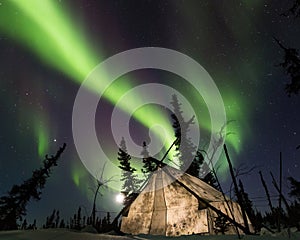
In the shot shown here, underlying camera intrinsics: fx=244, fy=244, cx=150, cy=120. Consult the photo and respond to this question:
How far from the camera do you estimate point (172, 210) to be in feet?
43.0

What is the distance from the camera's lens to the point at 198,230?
474 inches

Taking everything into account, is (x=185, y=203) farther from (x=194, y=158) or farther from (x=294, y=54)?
(x=194, y=158)

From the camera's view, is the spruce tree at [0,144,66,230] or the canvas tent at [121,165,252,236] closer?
the canvas tent at [121,165,252,236]

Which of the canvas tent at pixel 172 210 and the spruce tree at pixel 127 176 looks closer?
the canvas tent at pixel 172 210

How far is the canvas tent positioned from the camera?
12.2 meters

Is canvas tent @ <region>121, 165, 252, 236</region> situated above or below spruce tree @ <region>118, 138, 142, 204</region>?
below

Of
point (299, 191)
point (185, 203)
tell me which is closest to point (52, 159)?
point (185, 203)

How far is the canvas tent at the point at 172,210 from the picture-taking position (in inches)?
480

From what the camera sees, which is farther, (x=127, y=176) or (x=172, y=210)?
(x=127, y=176)

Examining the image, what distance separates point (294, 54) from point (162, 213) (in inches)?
405

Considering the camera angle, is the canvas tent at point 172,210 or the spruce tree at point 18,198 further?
the spruce tree at point 18,198

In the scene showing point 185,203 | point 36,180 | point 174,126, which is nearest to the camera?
point 185,203

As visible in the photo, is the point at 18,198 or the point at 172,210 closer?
the point at 172,210

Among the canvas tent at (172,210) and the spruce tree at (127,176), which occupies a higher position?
the spruce tree at (127,176)
